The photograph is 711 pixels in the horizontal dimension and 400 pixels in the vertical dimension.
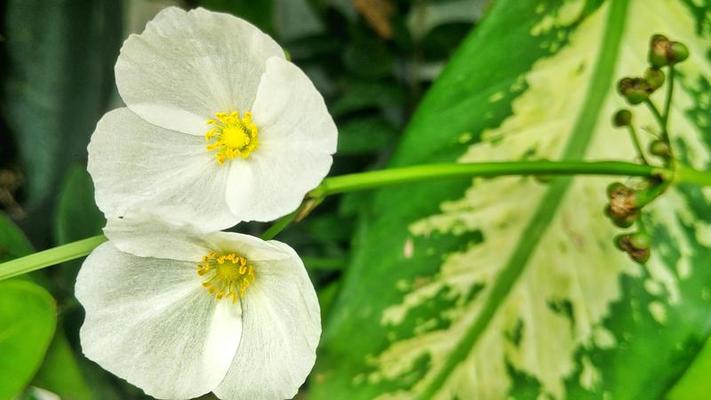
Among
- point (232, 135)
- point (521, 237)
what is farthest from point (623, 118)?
point (232, 135)

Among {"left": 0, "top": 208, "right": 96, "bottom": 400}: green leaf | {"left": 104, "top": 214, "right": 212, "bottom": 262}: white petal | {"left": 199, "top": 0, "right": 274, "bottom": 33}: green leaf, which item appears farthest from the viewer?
{"left": 199, "top": 0, "right": 274, "bottom": 33}: green leaf

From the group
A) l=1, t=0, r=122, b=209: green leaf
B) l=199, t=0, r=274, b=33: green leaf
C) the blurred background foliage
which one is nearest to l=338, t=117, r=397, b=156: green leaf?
the blurred background foliage

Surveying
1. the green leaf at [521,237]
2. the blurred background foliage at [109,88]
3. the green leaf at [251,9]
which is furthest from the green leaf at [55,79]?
the green leaf at [521,237]

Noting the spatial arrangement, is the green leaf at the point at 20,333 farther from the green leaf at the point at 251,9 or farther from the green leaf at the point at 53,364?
the green leaf at the point at 251,9

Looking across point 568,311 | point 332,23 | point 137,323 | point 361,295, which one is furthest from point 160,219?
point 332,23

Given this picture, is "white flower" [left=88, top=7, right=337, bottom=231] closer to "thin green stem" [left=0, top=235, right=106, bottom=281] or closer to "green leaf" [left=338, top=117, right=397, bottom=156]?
"thin green stem" [left=0, top=235, right=106, bottom=281]

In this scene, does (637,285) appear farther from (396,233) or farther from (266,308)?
(266,308)
